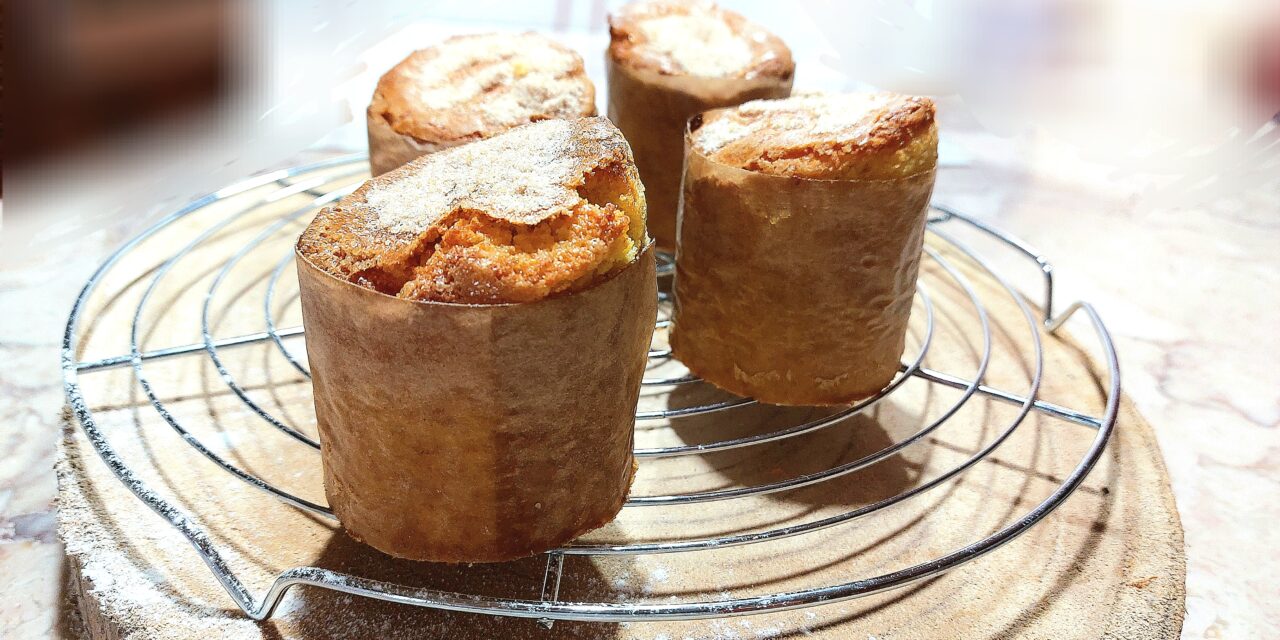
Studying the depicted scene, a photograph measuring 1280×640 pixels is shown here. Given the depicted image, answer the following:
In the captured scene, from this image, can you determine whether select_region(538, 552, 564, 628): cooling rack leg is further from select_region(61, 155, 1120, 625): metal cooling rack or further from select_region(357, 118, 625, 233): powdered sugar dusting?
select_region(357, 118, 625, 233): powdered sugar dusting

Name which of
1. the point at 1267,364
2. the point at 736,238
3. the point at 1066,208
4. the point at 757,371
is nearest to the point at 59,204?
the point at 736,238

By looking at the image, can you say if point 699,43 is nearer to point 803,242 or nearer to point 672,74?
point 672,74

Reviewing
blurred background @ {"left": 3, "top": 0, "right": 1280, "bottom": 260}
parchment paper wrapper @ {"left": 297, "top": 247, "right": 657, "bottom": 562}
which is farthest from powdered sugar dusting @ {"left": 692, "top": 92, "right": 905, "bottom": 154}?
blurred background @ {"left": 3, "top": 0, "right": 1280, "bottom": 260}

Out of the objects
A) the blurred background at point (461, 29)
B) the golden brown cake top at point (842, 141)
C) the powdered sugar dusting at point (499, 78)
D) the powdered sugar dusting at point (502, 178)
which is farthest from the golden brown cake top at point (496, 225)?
the powdered sugar dusting at point (499, 78)

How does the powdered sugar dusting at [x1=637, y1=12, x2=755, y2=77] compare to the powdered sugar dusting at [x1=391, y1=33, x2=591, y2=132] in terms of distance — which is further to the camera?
the powdered sugar dusting at [x1=637, y1=12, x2=755, y2=77]

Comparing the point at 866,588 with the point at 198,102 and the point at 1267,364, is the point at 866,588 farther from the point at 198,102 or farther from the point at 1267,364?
the point at 1267,364

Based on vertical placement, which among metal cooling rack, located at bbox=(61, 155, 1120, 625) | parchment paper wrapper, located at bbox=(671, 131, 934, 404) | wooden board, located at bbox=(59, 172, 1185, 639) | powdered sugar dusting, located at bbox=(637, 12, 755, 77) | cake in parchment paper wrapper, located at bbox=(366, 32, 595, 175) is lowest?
wooden board, located at bbox=(59, 172, 1185, 639)

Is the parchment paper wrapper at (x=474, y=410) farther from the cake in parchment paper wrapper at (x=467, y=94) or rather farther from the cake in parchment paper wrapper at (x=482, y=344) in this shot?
the cake in parchment paper wrapper at (x=467, y=94)
